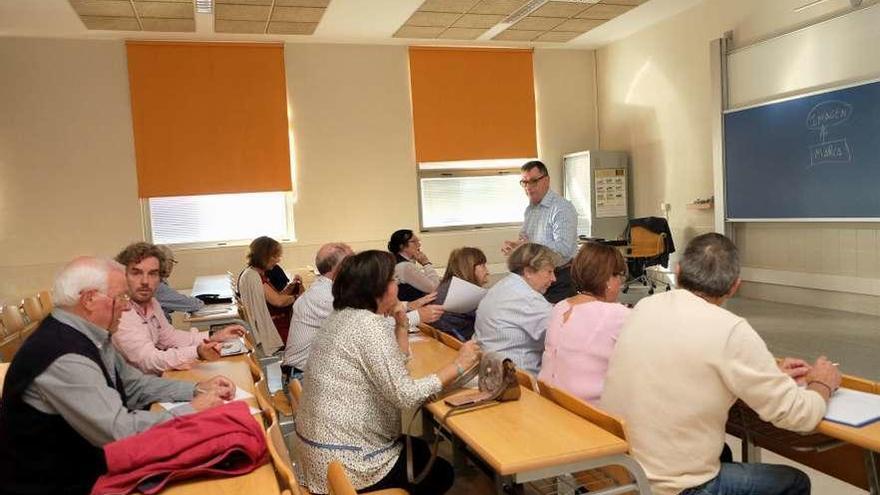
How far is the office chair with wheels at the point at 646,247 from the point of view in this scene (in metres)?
7.93

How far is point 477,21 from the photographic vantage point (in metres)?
7.77

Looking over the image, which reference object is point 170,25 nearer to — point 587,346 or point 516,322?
point 516,322

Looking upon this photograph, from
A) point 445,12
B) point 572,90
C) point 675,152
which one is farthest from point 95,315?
point 572,90

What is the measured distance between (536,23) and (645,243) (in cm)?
314

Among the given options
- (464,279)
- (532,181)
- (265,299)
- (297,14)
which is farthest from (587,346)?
(297,14)

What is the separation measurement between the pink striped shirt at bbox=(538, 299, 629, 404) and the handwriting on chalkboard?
483 cm

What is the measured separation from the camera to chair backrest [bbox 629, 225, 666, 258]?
25.9 feet

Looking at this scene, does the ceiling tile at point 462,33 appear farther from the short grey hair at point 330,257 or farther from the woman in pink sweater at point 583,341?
the woman in pink sweater at point 583,341

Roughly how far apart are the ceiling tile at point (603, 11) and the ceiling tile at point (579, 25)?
0.58 ft

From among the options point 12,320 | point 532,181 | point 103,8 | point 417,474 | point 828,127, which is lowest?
point 417,474

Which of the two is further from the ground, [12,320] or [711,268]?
[711,268]

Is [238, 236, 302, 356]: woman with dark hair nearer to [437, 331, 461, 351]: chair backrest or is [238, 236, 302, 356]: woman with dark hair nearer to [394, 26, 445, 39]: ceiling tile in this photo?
[437, 331, 461, 351]: chair backrest

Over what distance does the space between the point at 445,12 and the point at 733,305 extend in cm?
470

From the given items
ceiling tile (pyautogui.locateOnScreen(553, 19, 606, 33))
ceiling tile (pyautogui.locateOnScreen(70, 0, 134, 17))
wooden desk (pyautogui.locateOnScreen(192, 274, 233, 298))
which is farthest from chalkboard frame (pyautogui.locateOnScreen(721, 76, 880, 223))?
ceiling tile (pyautogui.locateOnScreen(70, 0, 134, 17))
